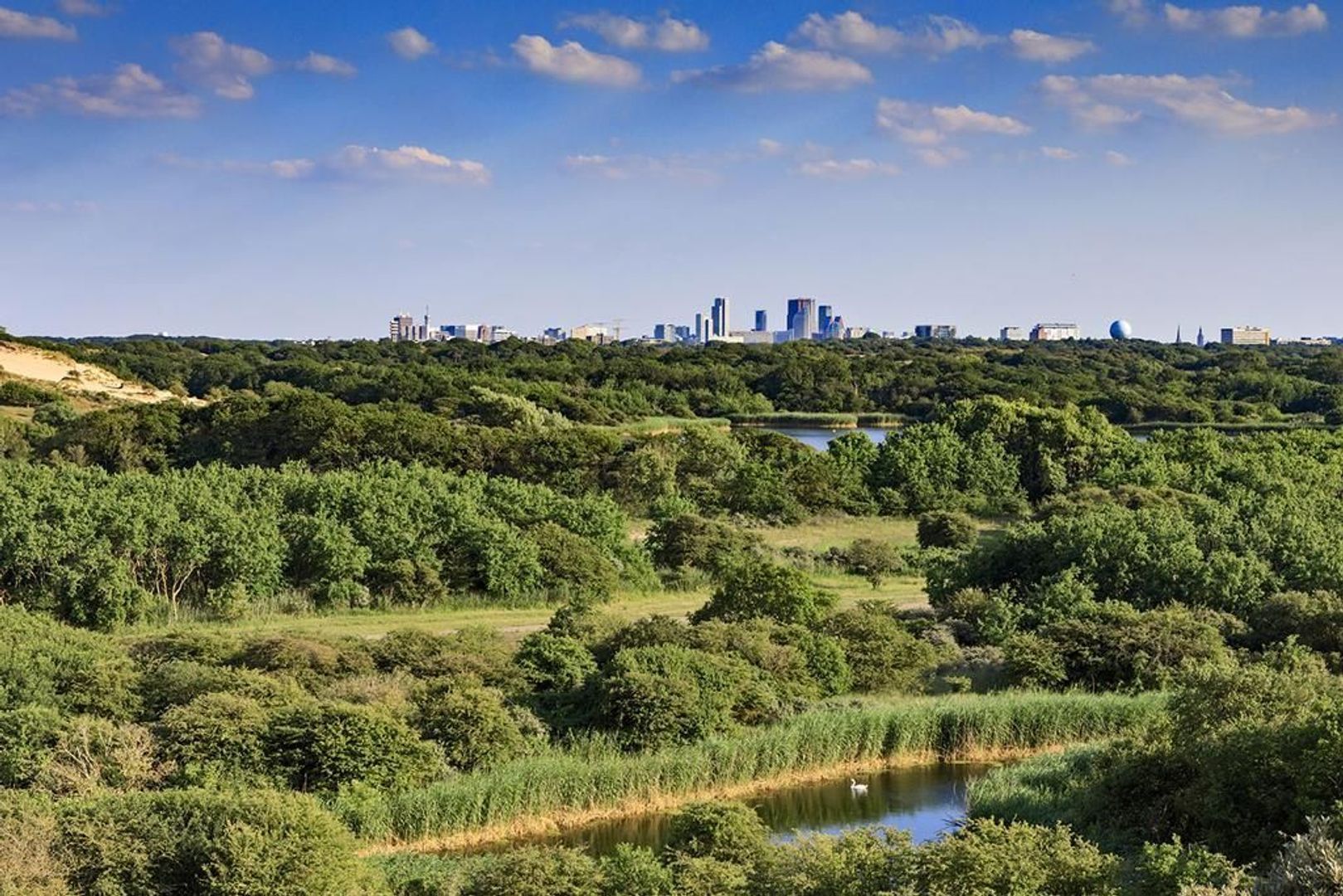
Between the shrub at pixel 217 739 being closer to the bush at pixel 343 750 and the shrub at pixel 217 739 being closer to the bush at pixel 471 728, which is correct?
the bush at pixel 343 750

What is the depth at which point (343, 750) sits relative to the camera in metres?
16.1

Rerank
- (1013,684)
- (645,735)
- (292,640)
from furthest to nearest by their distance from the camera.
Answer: (1013,684), (292,640), (645,735)

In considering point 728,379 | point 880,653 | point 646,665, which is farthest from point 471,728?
point 728,379

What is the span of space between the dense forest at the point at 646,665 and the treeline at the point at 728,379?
2684 centimetres

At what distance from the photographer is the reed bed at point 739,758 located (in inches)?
627

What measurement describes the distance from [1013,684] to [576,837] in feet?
28.5

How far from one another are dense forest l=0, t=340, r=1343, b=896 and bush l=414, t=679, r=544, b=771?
0.18ft

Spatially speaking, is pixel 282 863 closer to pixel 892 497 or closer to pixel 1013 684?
pixel 1013 684

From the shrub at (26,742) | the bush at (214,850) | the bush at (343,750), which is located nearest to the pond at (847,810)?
the bush at (343,750)

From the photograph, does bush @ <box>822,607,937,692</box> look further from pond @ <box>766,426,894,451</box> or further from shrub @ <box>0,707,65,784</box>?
pond @ <box>766,426,894,451</box>

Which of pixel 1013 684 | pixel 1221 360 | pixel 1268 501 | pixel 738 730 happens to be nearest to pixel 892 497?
pixel 1268 501

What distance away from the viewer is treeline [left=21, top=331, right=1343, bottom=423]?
3091 inches

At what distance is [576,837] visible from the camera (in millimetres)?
16469

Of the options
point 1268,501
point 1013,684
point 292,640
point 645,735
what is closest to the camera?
point 645,735
